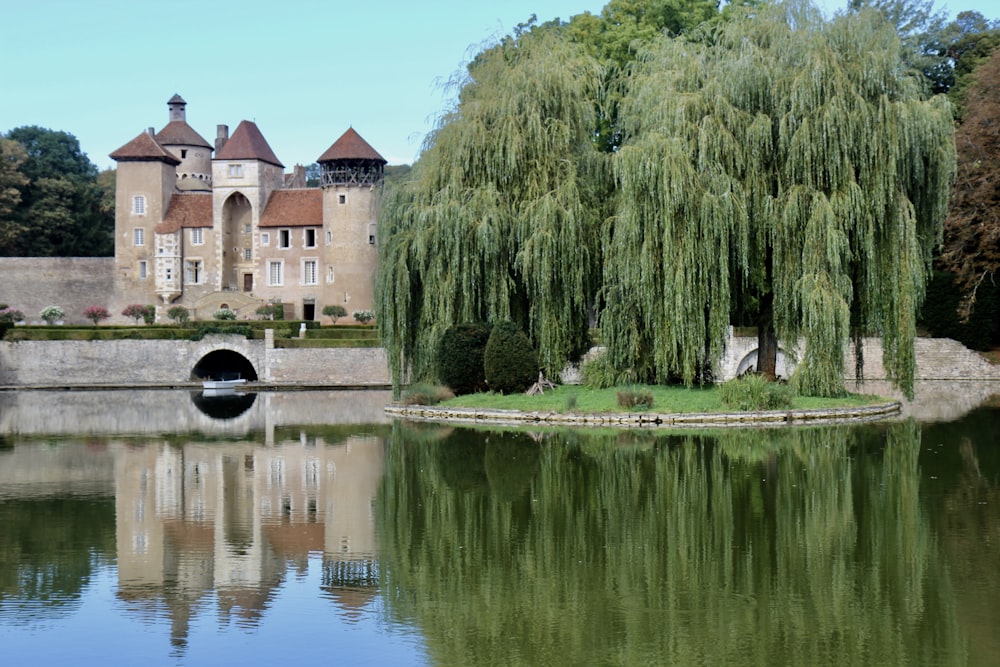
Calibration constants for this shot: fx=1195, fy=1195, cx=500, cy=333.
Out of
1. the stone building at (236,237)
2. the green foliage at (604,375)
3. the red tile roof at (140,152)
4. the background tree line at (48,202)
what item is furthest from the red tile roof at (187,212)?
the green foliage at (604,375)

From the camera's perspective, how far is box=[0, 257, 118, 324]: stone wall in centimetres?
5228

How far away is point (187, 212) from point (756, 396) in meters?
36.1

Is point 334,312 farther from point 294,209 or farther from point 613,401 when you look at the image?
point 613,401

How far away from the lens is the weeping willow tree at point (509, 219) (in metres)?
23.5

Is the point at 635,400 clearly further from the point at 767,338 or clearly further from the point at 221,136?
the point at 221,136

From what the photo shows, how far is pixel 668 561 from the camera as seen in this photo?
932cm

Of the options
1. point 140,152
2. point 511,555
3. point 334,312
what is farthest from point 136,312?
point 511,555

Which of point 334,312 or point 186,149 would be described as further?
point 186,149

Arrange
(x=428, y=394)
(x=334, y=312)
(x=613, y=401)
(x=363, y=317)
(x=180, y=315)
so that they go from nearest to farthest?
(x=613, y=401), (x=428, y=394), (x=180, y=315), (x=363, y=317), (x=334, y=312)

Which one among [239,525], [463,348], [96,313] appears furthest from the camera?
[96,313]

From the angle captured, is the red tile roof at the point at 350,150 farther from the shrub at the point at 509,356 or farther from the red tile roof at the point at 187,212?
the shrub at the point at 509,356

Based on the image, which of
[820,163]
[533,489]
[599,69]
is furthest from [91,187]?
[533,489]

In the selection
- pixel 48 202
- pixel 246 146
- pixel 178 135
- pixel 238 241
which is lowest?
pixel 238 241

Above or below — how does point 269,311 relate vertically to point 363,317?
above
